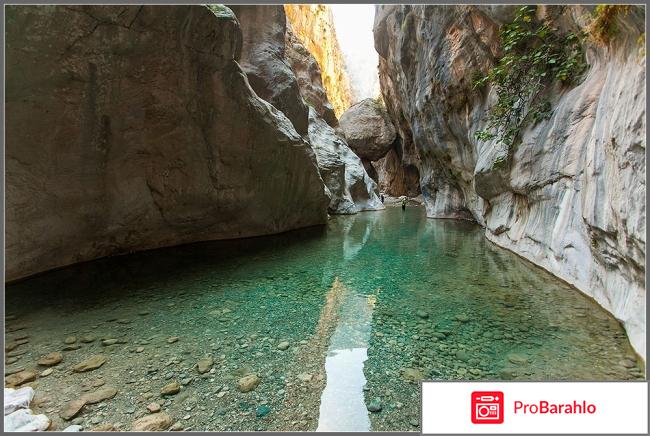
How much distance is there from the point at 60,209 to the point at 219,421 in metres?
5.77

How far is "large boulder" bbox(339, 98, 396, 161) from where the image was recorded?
101ft

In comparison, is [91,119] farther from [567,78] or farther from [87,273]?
[567,78]

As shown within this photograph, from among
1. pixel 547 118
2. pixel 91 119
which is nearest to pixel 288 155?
pixel 91 119

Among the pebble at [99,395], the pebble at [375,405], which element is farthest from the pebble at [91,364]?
the pebble at [375,405]

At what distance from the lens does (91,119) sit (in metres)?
5.50

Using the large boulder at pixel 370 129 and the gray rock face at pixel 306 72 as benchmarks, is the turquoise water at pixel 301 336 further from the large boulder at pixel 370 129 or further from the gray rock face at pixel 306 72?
the large boulder at pixel 370 129

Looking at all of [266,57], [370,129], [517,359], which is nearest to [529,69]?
[517,359]

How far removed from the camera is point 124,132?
6.14 m

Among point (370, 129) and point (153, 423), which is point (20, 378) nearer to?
point (153, 423)

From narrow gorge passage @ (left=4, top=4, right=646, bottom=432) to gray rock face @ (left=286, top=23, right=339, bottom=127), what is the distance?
14.8 meters

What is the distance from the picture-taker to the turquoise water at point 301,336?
2264 millimetres

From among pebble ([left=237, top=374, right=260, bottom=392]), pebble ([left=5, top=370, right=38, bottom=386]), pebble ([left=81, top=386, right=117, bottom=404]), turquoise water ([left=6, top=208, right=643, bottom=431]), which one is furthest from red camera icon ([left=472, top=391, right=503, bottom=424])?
pebble ([left=5, top=370, right=38, bottom=386])

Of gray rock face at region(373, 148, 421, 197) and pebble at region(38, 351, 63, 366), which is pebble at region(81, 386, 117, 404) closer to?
pebble at region(38, 351, 63, 366)

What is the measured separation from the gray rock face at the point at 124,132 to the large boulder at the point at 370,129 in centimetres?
2279
